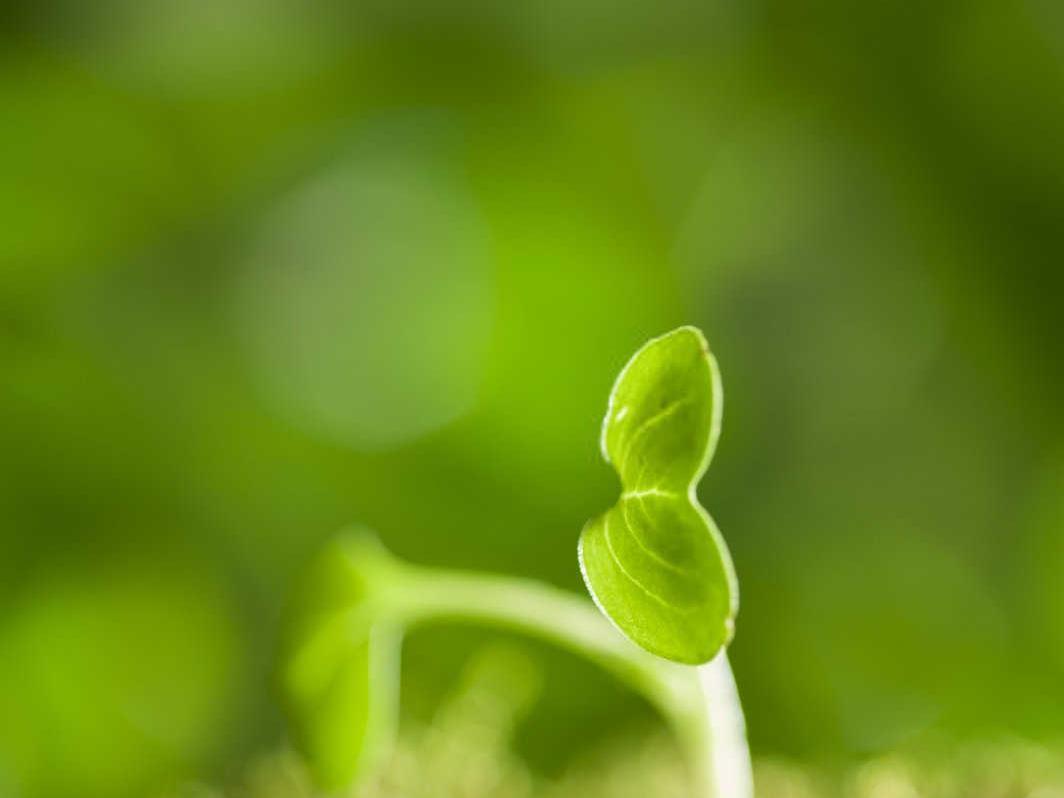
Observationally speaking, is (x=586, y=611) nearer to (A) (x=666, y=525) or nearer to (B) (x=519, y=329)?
(A) (x=666, y=525)

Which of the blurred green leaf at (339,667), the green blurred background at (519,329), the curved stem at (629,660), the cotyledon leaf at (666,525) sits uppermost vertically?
the cotyledon leaf at (666,525)

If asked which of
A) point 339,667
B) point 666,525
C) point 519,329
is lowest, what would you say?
point 519,329

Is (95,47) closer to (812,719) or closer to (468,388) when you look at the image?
(468,388)

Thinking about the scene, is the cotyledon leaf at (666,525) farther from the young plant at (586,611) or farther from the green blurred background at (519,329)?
the green blurred background at (519,329)

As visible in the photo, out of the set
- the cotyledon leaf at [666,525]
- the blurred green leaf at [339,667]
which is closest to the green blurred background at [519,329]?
the blurred green leaf at [339,667]

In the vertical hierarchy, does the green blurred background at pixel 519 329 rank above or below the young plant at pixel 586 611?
below

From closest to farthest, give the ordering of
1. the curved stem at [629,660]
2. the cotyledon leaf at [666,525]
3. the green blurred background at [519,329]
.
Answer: the cotyledon leaf at [666,525] < the curved stem at [629,660] < the green blurred background at [519,329]

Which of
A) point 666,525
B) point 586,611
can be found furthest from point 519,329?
point 666,525

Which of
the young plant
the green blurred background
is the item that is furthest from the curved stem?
the green blurred background

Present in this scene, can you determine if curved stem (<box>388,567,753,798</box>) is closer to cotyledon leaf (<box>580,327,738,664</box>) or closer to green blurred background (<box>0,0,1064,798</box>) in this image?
cotyledon leaf (<box>580,327,738,664</box>)
